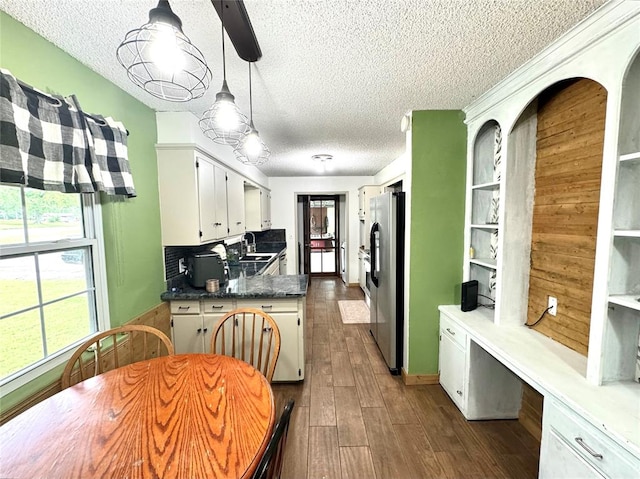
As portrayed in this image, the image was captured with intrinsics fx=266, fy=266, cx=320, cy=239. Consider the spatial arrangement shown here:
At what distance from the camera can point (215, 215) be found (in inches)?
107

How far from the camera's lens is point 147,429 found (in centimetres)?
96

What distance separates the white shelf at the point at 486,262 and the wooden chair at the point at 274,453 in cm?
186

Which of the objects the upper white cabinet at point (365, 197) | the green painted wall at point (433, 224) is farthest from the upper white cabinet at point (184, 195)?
the upper white cabinet at point (365, 197)

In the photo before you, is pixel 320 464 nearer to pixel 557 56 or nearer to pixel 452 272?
pixel 452 272

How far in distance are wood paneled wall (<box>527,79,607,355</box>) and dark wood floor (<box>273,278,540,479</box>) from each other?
2.76 feet

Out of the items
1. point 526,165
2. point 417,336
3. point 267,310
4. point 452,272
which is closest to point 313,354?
point 267,310

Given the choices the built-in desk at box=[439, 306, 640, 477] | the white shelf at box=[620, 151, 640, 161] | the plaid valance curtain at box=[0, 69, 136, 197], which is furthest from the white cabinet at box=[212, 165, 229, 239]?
the white shelf at box=[620, 151, 640, 161]

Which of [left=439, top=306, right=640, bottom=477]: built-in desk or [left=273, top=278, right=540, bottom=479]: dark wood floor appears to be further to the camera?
[left=273, top=278, right=540, bottom=479]: dark wood floor

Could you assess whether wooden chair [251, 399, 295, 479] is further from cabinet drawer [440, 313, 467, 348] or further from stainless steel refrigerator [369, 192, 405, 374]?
stainless steel refrigerator [369, 192, 405, 374]

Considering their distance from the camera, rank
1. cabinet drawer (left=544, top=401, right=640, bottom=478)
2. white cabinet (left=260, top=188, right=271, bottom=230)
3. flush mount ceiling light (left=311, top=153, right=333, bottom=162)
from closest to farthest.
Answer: cabinet drawer (left=544, top=401, right=640, bottom=478) < flush mount ceiling light (left=311, top=153, right=333, bottom=162) < white cabinet (left=260, top=188, right=271, bottom=230)

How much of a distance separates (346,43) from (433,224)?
1604mm

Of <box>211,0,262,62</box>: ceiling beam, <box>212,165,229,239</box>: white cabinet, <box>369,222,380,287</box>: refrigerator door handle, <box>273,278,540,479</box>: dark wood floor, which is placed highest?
<box>211,0,262,62</box>: ceiling beam

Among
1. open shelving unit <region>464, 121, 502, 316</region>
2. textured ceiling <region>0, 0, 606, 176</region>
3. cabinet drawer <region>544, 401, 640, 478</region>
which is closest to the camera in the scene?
cabinet drawer <region>544, 401, 640, 478</region>

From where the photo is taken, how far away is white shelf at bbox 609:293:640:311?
3.58 ft
